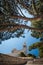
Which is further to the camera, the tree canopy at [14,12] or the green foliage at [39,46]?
the green foliage at [39,46]

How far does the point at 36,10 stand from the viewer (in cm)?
1184

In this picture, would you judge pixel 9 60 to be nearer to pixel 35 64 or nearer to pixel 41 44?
pixel 35 64

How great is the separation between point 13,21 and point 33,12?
1.36 m

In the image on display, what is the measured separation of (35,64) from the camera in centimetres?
964

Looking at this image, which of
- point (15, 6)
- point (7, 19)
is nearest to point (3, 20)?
point (7, 19)

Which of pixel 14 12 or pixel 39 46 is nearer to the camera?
pixel 14 12

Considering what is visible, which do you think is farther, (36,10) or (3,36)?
(3,36)

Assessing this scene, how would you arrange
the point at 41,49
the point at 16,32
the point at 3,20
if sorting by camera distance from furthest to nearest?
the point at 41,49
the point at 16,32
the point at 3,20

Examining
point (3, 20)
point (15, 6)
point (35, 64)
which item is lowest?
point (35, 64)

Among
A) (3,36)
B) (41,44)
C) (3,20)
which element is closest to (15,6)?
(3,20)

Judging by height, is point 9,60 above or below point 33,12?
below

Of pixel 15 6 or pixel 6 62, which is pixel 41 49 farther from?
pixel 6 62

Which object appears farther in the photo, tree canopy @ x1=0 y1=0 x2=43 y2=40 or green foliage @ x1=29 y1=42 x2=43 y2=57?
Result: green foliage @ x1=29 y1=42 x2=43 y2=57

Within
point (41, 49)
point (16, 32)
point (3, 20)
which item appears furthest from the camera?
point (41, 49)
